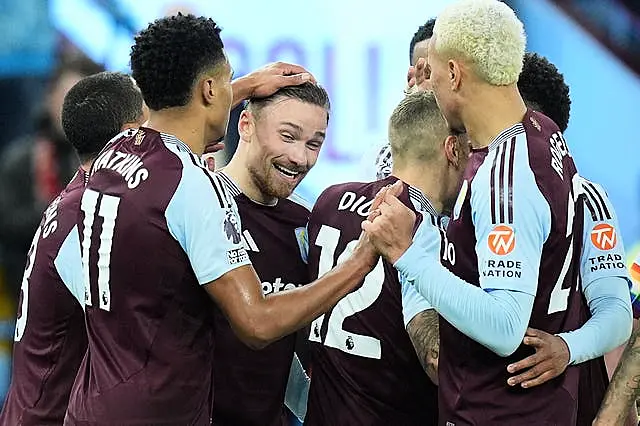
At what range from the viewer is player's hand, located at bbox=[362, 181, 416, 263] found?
2928mm

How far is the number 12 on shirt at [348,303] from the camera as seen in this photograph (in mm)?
3420

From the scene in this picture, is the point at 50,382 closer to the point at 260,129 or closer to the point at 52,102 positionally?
the point at 260,129

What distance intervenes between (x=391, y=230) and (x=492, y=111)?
0.41m

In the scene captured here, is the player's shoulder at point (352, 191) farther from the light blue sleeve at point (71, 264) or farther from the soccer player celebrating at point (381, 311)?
the light blue sleeve at point (71, 264)

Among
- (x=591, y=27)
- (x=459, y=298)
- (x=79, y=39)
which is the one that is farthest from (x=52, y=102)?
(x=459, y=298)

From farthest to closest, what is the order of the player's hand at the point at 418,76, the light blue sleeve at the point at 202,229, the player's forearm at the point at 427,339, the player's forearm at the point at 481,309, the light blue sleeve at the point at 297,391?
the player's hand at the point at 418,76 → the light blue sleeve at the point at 297,391 → the player's forearm at the point at 427,339 → the light blue sleeve at the point at 202,229 → the player's forearm at the point at 481,309

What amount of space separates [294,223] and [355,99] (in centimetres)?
348

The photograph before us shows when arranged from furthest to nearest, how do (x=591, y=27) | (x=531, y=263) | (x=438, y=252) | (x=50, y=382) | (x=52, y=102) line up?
(x=52, y=102)
(x=591, y=27)
(x=50, y=382)
(x=438, y=252)
(x=531, y=263)

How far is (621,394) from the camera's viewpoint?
3.23 metres

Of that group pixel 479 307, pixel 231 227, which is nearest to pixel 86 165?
pixel 231 227

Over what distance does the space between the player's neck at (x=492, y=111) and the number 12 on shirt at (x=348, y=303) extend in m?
0.63

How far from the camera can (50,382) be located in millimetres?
3539

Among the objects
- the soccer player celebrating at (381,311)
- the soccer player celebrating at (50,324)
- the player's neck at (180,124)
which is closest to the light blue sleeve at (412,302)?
the soccer player celebrating at (381,311)

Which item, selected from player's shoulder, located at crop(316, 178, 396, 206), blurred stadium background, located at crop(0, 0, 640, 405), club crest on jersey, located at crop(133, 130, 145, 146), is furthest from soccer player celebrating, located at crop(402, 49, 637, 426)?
blurred stadium background, located at crop(0, 0, 640, 405)
